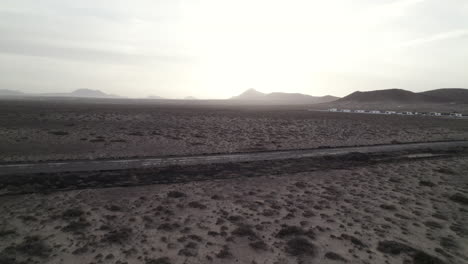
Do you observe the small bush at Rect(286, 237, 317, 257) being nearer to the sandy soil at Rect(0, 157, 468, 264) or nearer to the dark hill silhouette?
the sandy soil at Rect(0, 157, 468, 264)

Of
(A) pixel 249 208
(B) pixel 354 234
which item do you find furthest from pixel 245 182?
(B) pixel 354 234

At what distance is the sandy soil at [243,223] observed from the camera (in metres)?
5.81

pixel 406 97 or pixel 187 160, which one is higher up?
pixel 406 97

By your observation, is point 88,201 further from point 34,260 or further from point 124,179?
point 34,260

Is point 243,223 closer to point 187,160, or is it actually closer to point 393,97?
point 187,160

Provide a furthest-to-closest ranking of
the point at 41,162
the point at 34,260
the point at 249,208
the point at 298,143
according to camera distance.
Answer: the point at 298,143 → the point at 41,162 → the point at 249,208 → the point at 34,260

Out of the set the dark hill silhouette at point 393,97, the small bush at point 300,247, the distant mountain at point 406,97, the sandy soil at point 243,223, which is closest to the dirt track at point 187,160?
the sandy soil at point 243,223

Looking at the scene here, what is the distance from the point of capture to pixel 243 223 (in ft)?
23.9

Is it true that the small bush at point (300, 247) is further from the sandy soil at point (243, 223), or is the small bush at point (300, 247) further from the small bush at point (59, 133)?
the small bush at point (59, 133)

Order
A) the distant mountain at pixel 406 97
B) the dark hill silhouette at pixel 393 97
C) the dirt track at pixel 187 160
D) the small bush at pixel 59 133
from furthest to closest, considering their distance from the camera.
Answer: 1. the dark hill silhouette at pixel 393 97
2. the distant mountain at pixel 406 97
3. the small bush at pixel 59 133
4. the dirt track at pixel 187 160

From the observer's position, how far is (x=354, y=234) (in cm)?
679

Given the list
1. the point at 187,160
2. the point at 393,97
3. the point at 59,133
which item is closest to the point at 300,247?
the point at 187,160

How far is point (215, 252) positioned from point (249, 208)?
2.61m

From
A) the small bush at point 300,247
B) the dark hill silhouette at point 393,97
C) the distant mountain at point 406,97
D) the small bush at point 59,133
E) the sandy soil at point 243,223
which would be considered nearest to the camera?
the sandy soil at point 243,223
